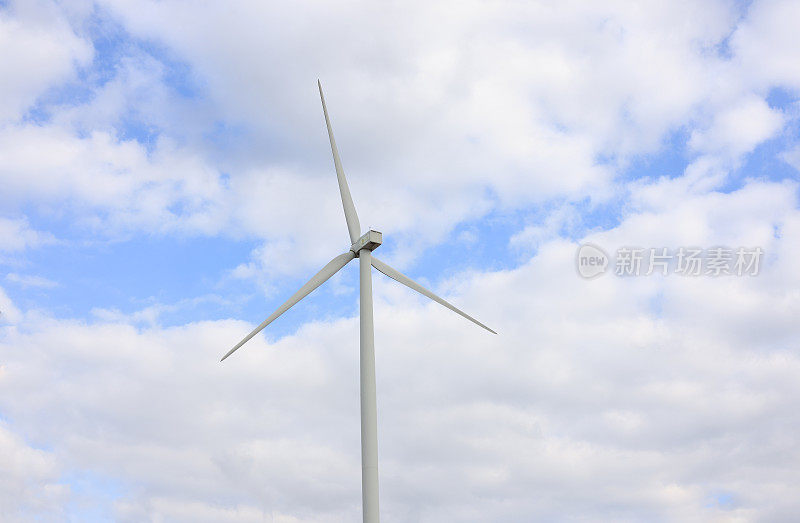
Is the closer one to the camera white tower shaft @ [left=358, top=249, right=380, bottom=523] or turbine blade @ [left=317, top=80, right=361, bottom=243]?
white tower shaft @ [left=358, top=249, right=380, bottom=523]

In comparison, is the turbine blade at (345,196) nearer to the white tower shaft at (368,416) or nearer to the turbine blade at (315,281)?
the turbine blade at (315,281)

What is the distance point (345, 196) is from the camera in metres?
65.1

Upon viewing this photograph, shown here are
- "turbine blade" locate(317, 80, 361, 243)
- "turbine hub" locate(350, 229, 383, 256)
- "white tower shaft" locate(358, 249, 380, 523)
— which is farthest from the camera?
"turbine blade" locate(317, 80, 361, 243)

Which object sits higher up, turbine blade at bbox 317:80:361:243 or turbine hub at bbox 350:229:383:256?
turbine blade at bbox 317:80:361:243

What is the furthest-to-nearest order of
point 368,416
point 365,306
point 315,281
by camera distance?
point 315,281
point 365,306
point 368,416

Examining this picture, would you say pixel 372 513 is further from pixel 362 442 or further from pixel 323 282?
pixel 323 282

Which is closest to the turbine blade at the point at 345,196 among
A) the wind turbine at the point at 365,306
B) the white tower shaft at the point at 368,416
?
the wind turbine at the point at 365,306

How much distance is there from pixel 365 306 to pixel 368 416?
8.26 meters

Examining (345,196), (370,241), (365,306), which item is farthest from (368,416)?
(345,196)

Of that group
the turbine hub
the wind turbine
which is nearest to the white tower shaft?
the wind turbine

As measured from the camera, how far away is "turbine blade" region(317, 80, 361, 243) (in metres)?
62.7

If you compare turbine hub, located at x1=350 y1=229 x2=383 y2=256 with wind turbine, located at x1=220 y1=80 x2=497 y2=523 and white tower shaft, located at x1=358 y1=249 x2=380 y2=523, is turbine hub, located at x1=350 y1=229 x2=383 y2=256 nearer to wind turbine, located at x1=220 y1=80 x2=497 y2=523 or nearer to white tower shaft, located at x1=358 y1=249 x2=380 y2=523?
wind turbine, located at x1=220 y1=80 x2=497 y2=523

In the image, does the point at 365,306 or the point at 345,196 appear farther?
the point at 345,196

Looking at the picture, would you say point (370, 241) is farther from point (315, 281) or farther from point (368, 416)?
point (368, 416)
